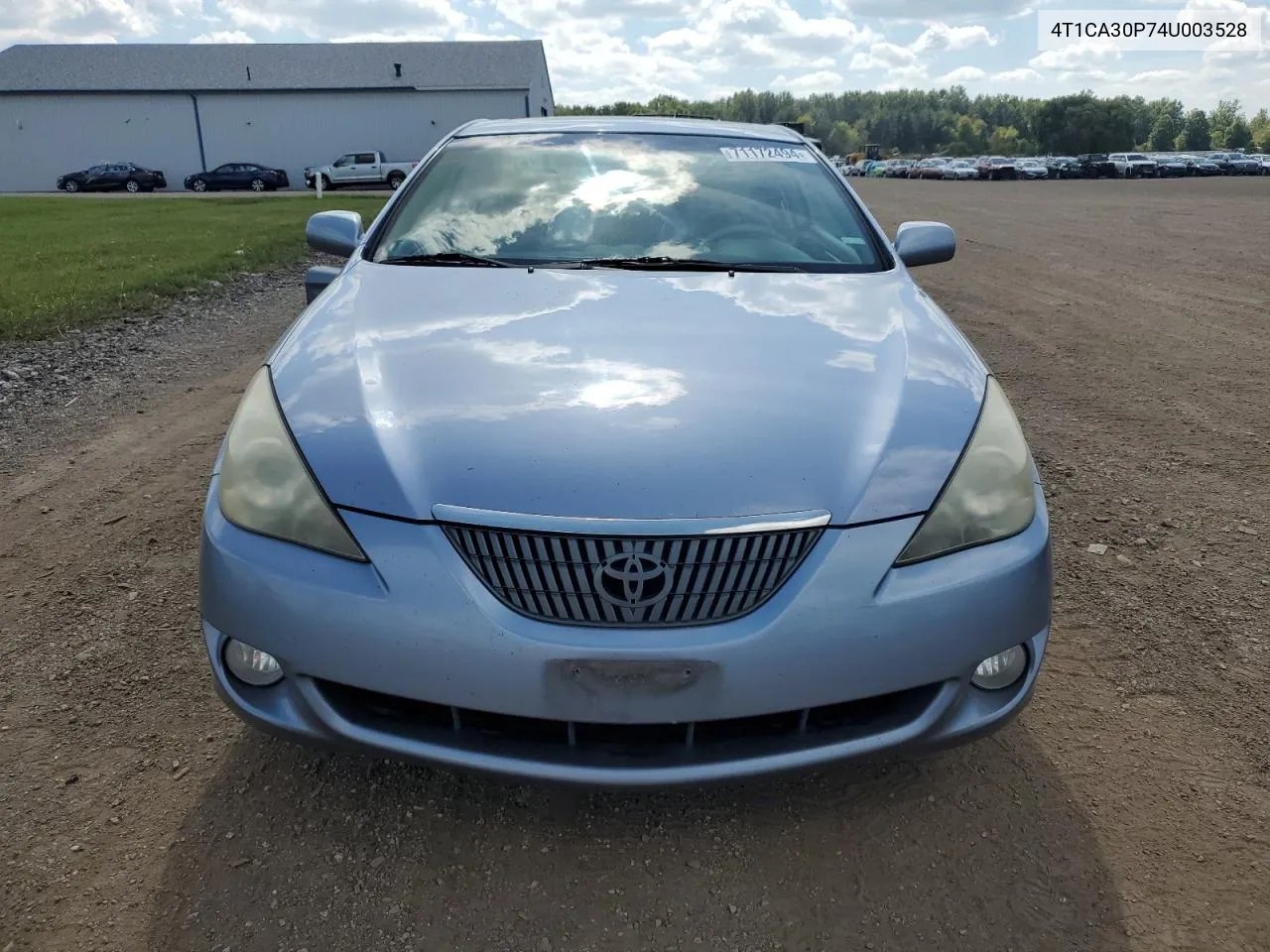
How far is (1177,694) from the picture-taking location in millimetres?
2529

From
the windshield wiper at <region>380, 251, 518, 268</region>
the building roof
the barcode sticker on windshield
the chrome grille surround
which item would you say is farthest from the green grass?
the building roof

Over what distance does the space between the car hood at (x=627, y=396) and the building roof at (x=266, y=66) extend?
4374cm

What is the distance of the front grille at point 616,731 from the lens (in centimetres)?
177

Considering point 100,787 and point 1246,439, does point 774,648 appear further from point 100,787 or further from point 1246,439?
point 1246,439

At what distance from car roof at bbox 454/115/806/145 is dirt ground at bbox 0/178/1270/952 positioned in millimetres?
1904

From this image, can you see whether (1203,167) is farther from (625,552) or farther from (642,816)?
(625,552)

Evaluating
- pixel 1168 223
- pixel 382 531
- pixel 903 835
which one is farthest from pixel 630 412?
pixel 1168 223

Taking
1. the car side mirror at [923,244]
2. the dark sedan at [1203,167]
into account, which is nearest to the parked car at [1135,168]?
the dark sedan at [1203,167]

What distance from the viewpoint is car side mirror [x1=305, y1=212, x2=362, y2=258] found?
11.3 ft

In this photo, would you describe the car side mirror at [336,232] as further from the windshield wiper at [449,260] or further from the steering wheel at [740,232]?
the steering wheel at [740,232]

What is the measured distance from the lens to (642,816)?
205cm

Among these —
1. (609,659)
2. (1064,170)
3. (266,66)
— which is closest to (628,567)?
(609,659)

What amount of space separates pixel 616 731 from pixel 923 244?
2.36 m

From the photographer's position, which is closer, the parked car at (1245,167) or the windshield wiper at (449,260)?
the windshield wiper at (449,260)
